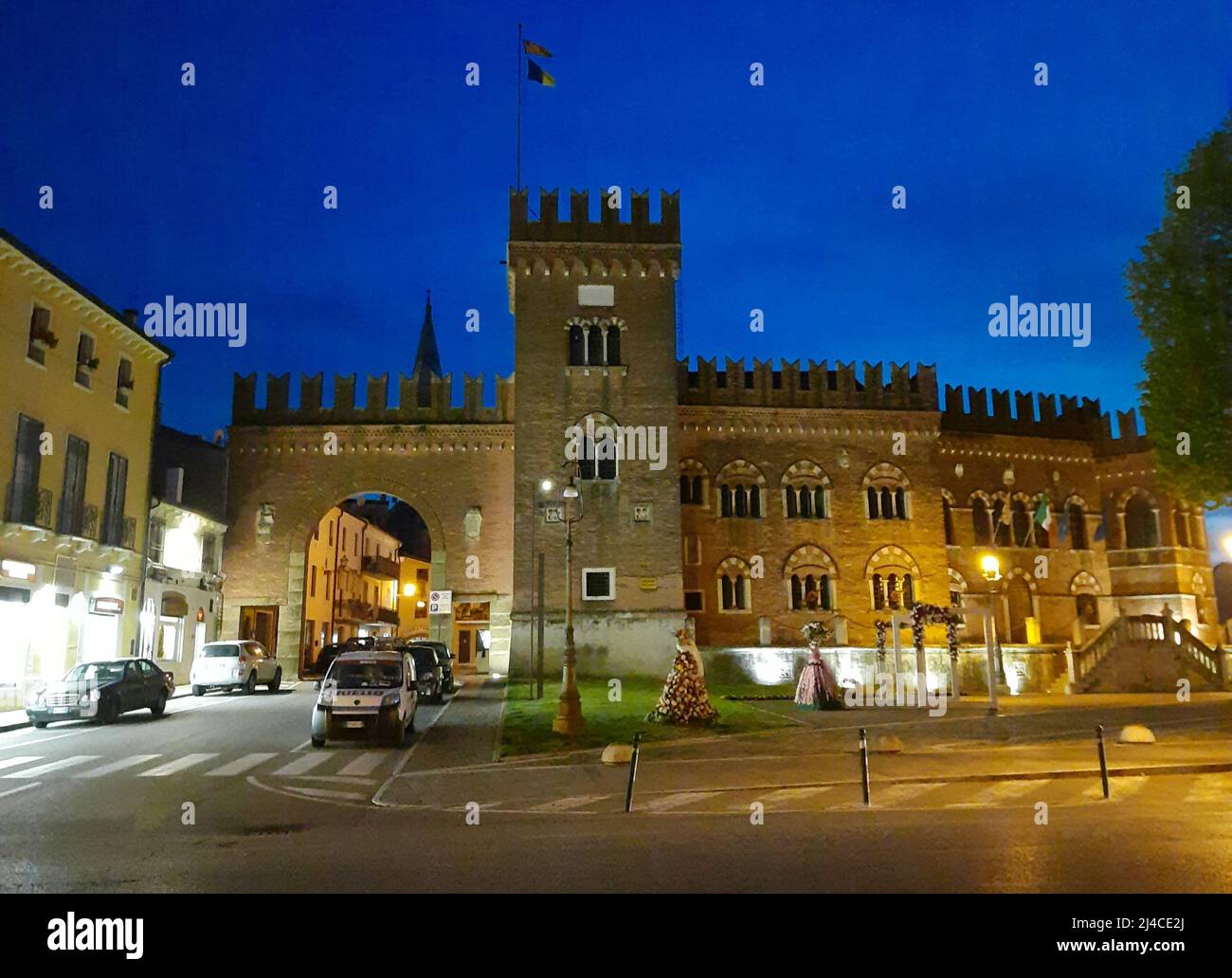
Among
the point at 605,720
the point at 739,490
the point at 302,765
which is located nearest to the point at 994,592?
the point at 739,490

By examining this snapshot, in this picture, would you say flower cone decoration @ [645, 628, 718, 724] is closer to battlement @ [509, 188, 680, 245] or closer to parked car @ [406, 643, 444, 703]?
parked car @ [406, 643, 444, 703]

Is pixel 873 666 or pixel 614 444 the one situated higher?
Result: pixel 614 444

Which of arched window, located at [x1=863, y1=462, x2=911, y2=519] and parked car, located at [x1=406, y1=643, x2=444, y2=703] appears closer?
parked car, located at [x1=406, y1=643, x2=444, y2=703]

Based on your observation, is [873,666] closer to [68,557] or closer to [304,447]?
[304,447]

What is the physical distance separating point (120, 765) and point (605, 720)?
953 centimetres

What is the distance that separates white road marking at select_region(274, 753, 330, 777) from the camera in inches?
546

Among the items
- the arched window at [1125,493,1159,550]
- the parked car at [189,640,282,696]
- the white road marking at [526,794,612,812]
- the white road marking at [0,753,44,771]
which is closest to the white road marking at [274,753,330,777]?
the white road marking at [0,753,44,771]

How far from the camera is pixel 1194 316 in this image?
69.6 ft

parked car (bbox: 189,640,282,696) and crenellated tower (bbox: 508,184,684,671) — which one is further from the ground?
crenellated tower (bbox: 508,184,684,671)

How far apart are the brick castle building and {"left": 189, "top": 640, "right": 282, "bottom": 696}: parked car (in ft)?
15.6

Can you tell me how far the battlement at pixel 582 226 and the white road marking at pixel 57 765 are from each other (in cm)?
2430
